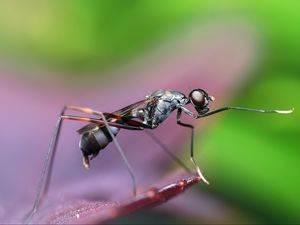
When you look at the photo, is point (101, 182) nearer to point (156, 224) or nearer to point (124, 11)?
point (156, 224)

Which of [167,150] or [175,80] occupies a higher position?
[175,80]

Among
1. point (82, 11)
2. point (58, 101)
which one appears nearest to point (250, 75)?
point (58, 101)

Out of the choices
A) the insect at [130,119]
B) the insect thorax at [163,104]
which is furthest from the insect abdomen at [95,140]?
the insect thorax at [163,104]

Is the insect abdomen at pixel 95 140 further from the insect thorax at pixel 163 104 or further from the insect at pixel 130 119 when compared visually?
the insect thorax at pixel 163 104

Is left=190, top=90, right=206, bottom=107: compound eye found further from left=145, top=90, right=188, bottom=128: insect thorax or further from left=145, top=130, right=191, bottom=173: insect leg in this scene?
left=145, top=130, right=191, bottom=173: insect leg

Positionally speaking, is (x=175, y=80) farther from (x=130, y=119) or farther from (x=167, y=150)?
(x=167, y=150)

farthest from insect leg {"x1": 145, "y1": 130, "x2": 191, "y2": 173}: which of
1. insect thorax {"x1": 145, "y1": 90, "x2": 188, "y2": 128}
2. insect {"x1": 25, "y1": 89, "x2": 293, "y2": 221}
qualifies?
insect thorax {"x1": 145, "y1": 90, "x2": 188, "y2": 128}

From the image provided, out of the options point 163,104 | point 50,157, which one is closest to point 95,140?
point 50,157
